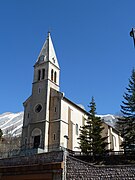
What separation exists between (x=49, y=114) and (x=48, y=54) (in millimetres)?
11880

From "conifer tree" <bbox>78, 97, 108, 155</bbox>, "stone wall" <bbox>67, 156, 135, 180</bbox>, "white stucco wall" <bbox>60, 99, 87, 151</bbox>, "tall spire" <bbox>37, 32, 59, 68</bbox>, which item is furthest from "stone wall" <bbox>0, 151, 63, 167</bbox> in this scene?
"tall spire" <bbox>37, 32, 59, 68</bbox>

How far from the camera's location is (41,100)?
37969 mm

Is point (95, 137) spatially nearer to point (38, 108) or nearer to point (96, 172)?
point (96, 172)

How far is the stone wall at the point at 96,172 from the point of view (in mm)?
16031

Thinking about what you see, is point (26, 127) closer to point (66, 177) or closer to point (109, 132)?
point (109, 132)

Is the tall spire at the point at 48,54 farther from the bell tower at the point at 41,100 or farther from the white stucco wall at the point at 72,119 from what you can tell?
the white stucco wall at the point at 72,119

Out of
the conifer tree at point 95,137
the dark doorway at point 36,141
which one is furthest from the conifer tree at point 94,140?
the dark doorway at point 36,141

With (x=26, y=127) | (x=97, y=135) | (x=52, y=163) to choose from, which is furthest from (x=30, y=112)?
(x=52, y=163)

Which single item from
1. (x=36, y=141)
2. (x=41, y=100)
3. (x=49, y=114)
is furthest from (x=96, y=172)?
(x=41, y=100)

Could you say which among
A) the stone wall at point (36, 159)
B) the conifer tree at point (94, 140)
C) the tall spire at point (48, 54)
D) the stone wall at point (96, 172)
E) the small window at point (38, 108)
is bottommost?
the stone wall at point (96, 172)

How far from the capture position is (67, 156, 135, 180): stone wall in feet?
52.6

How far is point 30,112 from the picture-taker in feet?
126

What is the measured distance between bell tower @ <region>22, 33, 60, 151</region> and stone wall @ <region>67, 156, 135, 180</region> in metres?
15.9

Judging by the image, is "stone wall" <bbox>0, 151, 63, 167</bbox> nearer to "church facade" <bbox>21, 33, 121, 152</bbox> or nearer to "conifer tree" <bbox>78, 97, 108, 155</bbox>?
"conifer tree" <bbox>78, 97, 108, 155</bbox>
